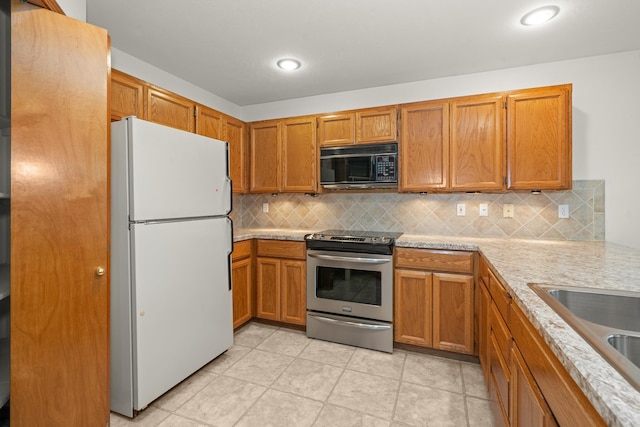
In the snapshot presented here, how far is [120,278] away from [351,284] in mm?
1673

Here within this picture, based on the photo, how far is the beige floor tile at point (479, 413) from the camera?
167 cm

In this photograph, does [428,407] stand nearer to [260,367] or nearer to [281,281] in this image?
[260,367]

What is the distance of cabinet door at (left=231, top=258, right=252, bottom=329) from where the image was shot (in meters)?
2.72

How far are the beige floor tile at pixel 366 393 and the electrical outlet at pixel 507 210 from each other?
169cm

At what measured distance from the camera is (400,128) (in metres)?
2.71

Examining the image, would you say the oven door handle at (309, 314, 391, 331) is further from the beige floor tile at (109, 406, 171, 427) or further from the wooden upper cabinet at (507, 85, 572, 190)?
the wooden upper cabinet at (507, 85, 572, 190)

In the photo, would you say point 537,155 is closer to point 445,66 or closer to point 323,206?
point 445,66

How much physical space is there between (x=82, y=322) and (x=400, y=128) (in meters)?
2.57

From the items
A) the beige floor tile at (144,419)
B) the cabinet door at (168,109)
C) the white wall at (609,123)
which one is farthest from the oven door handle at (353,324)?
the cabinet door at (168,109)

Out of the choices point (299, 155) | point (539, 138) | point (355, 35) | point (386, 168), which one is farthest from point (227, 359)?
point (539, 138)

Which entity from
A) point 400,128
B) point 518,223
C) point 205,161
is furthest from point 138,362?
point 518,223

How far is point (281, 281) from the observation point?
2902 mm

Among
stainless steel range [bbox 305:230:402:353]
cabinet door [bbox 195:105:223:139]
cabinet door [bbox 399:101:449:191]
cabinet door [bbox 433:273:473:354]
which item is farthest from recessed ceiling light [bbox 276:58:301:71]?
cabinet door [bbox 433:273:473:354]

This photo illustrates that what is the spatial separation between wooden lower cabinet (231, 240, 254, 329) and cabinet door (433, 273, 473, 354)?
1.67 meters
